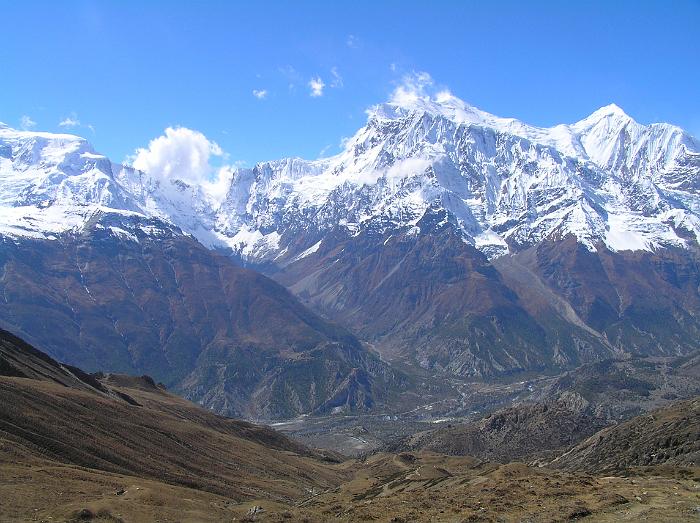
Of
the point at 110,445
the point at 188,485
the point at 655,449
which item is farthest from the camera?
the point at 655,449

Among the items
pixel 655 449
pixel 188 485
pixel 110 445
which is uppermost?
pixel 110 445

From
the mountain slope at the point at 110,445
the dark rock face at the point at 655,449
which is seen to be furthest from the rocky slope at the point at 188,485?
the dark rock face at the point at 655,449

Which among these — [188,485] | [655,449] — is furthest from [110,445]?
[655,449]

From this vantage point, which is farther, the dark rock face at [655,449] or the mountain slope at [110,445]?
the dark rock face at [655,449]

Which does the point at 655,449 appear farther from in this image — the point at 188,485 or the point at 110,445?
the point at 110,445

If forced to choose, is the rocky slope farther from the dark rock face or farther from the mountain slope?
the dark rock face

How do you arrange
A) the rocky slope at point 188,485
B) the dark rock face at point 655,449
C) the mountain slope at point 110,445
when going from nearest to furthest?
the rocky slope at point 188,485 → the mountain slope at point 110,445 → the dark rock face at point 655,449

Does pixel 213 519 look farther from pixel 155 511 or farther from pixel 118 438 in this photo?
pixel 118 438

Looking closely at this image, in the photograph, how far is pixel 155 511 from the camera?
9425 cm

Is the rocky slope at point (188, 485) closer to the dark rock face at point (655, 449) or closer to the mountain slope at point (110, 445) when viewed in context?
the mountain slope at point (110, 445)

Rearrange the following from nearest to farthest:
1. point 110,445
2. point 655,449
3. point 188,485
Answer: point 188,485
point 110,445
point 655,449

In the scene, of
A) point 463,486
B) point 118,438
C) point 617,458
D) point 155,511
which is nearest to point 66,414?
point 118,438

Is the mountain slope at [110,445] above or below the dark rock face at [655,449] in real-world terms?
above

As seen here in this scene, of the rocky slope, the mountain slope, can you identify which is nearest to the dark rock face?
the rocky slope
